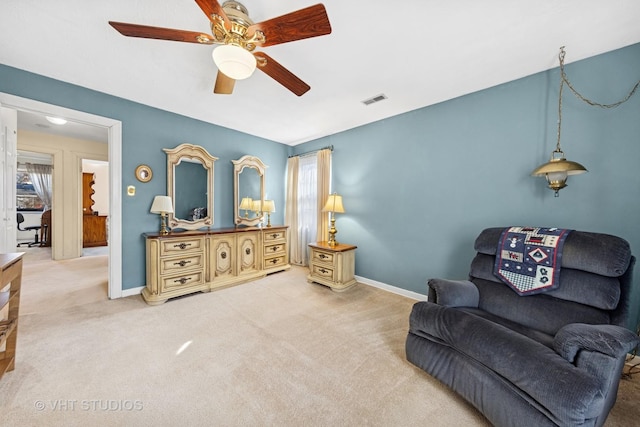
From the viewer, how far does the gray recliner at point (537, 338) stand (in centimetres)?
103

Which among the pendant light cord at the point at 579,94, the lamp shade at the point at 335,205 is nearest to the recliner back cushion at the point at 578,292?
the pendant light cord at the point at 579,94

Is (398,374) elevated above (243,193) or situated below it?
below

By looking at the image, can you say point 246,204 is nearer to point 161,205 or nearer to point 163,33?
point 161,205

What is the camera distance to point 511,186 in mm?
2314

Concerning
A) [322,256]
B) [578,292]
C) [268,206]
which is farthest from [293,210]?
[578,292]

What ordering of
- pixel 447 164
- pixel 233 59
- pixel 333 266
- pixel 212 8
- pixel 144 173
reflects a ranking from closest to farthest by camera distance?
pixel 212 8 < pixel 233 59 < pixel 447 164 < pixel 144 173 < pixel 333 266

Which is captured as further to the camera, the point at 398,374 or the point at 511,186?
the point at 511,186

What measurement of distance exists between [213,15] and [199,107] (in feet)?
6.75

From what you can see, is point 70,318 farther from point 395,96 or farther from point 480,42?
point 480,42

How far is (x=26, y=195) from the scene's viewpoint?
6.63 meters

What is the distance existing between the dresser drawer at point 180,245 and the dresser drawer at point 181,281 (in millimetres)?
303

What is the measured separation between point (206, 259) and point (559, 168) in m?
3.78

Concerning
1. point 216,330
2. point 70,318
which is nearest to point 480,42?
point 216,330

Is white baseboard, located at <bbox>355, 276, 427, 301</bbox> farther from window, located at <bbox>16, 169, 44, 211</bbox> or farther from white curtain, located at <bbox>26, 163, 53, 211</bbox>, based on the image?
window, located at <bbox>16, 169, 44, 211</bbox>
